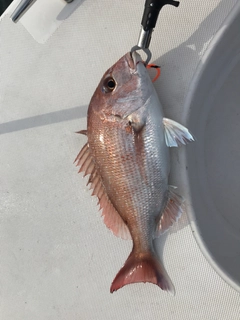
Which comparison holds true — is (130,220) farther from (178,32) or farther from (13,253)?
(178,32)

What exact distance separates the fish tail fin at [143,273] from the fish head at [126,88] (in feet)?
1.64

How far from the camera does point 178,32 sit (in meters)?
1.06

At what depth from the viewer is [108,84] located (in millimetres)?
997

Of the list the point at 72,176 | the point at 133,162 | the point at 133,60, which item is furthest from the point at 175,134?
the point at 72,176

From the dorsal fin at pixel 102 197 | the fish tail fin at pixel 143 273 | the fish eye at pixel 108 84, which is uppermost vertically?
the fish eye at pixel 108 84

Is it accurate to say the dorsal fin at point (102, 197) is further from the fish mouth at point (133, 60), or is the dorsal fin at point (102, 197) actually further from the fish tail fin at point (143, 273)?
the fish mouth at point (133, 60)

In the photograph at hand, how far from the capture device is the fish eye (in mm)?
991

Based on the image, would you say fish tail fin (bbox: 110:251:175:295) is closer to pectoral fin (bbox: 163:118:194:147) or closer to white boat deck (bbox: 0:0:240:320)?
white boat deck (bbox: 0:0:240:320)

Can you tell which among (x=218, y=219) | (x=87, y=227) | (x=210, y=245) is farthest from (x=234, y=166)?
(x=87, y=227)

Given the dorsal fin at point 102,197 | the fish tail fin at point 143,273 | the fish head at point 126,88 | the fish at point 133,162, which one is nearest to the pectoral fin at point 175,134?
the fish at point 133,162

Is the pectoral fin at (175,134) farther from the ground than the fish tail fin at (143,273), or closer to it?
farther from the ground

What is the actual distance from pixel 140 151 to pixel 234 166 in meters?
Answer: 0.63

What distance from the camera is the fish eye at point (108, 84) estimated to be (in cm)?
99

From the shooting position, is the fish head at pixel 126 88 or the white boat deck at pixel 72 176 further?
the white boat deck at pixel 72 176
